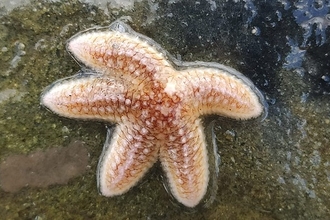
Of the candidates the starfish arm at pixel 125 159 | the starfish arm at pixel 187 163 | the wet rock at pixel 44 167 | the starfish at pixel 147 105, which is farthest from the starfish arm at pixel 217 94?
the wet rock at pixel 44 167

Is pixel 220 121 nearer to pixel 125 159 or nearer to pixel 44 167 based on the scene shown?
pixel 125 159

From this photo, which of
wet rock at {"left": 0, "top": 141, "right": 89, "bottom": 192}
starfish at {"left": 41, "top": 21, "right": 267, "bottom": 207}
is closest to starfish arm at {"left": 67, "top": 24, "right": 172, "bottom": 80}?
starfish at {"left": 41, "top": 21, "right": 267, "bottom": 207}

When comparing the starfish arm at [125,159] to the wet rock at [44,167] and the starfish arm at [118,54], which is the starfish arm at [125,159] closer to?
the wet rock at [44,167]

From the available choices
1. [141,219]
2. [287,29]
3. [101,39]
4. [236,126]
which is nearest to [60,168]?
[141,219]

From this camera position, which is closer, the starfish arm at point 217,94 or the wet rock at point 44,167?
the starfish arm at point 217,94

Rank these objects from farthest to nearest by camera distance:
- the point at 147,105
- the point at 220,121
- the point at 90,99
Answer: the point at 220,121, the point at 90,99, the point at 147,105

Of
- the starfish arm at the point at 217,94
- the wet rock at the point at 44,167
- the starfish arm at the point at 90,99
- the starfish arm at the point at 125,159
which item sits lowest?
the wet rock at the point at 44,167

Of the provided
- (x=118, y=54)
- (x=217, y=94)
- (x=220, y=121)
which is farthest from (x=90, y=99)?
(x=220, y=121)

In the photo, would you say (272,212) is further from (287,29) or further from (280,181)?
(287,29)
